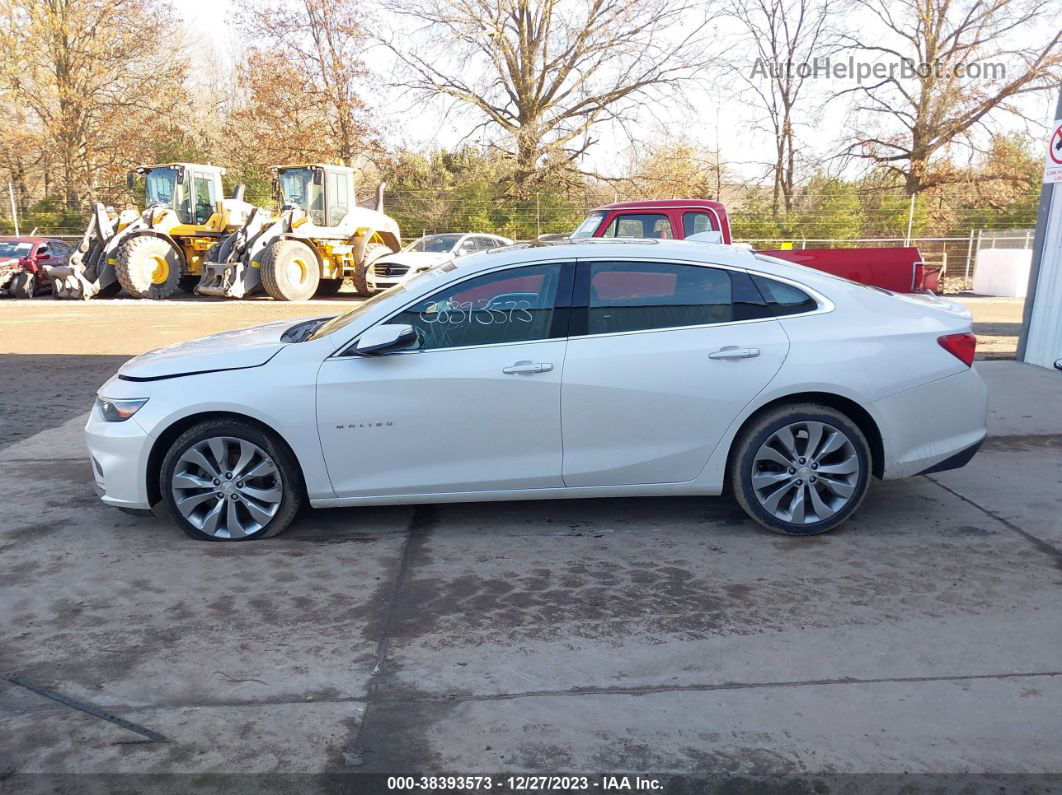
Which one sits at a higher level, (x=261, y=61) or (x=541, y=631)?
(x=261, y=61)

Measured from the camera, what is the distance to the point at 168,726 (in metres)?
2.96

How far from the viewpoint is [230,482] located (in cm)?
459

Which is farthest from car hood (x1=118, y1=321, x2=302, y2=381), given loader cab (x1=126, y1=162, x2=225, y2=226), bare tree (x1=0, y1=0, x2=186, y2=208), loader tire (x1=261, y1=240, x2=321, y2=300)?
bare tree (x1=0, y1=0, x2=186, y2=208)

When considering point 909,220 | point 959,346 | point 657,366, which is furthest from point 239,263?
point 909,220

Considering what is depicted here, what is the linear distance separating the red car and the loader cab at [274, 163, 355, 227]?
6.73m

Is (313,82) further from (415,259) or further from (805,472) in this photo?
(805,472)

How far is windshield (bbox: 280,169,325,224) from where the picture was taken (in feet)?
68.9

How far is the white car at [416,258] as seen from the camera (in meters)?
20.6

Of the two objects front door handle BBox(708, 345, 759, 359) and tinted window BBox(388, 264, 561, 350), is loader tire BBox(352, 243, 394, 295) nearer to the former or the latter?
tinted window BBox(388, 264, 561, 350)

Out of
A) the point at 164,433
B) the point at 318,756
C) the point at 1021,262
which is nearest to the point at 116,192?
the point at 1021,262

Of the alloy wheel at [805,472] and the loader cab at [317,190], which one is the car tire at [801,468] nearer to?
the alloy wheel at [805,472]

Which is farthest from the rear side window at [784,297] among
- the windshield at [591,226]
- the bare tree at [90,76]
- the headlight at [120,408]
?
the bare tree at [90,76]

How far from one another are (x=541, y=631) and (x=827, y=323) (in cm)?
231

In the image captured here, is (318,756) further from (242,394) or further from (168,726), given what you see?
(242,394)
